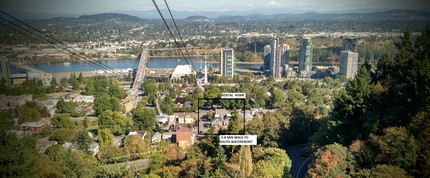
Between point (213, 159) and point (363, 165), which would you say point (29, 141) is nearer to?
point (213, 159)

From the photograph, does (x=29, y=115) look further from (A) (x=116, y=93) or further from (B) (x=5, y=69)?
(B) (x=5, y=69)

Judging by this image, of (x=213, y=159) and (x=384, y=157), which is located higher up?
(x=384, y=157)

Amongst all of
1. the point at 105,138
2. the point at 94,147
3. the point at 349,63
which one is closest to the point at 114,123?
the point at 105,138

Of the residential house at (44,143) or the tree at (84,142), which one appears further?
the residential house at (44,143)

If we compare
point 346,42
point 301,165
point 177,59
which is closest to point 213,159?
point 301,165

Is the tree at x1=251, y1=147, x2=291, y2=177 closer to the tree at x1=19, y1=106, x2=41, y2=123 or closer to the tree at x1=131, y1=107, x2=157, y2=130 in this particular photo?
the tree at x1=131, y1=107, x2=157, y2=130

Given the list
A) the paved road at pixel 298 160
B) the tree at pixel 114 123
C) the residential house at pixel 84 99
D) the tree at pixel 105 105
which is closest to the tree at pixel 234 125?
the paved road at pixel 298 160

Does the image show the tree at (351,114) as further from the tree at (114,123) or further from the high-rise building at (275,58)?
the high-rise building at (275,58)
